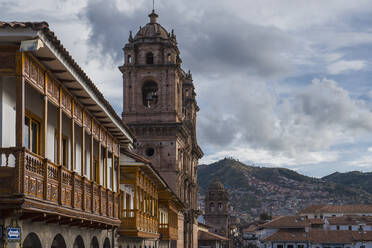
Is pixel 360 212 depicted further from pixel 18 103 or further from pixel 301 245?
pixel 18 103

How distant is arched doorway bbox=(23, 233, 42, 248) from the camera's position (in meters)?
12.7

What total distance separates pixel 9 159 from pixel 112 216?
26.0ft

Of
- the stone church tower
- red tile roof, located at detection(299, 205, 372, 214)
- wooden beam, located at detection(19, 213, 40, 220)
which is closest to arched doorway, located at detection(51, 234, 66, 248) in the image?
wooden beam, located at detection(19, 213, 40, 220)

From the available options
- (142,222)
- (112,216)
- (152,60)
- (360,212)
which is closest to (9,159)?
(112,216)

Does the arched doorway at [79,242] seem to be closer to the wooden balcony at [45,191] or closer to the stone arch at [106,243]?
the wooden balcony at [45,191]

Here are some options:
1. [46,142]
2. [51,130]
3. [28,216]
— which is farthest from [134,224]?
[28,216]

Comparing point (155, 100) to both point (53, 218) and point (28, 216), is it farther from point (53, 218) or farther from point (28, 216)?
point (28, 216)

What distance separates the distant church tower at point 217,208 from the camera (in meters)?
113

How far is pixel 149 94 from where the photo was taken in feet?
185

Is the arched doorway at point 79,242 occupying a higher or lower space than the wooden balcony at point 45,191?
lower

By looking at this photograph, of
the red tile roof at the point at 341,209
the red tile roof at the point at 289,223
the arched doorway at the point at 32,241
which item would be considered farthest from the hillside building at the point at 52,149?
the red tile roof at the point at 341,209

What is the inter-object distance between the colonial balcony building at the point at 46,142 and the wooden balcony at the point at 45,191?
0.02m

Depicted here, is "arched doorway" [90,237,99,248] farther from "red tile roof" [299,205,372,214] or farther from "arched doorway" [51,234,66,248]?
"red tile roof" [299,205,372,214]

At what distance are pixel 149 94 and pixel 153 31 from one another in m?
5.44
